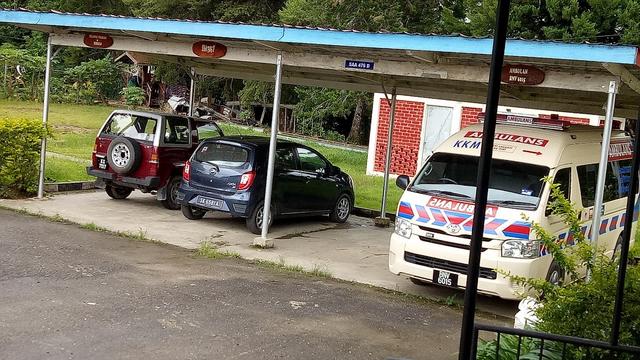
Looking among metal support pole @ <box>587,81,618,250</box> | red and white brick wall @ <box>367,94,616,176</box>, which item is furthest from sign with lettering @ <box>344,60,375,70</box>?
red and white brick wall @ <box>367,94,616,176</box>

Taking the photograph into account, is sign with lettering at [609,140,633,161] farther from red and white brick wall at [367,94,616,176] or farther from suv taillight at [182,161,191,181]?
red and white brick wall at [367,94,616,176]

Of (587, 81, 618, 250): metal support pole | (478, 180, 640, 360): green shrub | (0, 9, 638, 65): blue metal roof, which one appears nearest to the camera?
(478, 180, 640, 360): green shrub

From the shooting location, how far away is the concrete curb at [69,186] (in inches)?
553

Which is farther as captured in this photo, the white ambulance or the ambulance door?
the ambulance door

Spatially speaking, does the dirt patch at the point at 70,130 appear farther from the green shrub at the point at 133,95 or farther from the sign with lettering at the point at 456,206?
the sign with lettering at the point at 456,206

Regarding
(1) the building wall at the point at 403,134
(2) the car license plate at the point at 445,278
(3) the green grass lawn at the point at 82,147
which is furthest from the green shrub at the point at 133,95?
(2) the car license plate at the point at 445,278

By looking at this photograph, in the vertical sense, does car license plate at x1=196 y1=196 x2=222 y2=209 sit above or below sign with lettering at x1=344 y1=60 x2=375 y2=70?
below

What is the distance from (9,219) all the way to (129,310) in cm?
505

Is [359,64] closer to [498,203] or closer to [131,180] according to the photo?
[498,203]

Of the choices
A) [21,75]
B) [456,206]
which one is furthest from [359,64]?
[21,75]

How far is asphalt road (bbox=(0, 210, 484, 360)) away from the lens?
6.18 metres

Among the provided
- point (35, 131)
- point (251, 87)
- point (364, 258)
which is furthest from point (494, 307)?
point (251, 87)

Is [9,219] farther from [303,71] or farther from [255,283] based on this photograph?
[303,71]

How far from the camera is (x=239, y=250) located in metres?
10.5
